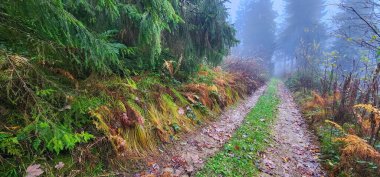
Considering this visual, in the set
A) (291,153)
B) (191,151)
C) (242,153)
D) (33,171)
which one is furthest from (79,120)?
(291,153)

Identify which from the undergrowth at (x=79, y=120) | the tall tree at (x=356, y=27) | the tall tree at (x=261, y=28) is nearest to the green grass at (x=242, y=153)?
the undergrowth at (x=79, y=120)

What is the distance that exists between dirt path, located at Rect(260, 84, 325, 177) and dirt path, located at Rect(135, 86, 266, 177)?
1091mm

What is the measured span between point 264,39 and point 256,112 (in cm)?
3783

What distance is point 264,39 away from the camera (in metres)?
43.0

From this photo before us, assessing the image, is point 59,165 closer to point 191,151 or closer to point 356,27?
point 191,151

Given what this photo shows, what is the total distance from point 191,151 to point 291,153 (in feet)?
8.04

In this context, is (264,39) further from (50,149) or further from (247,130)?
(50,149)

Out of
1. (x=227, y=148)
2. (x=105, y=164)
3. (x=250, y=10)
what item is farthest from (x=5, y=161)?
(x=250, y=10)

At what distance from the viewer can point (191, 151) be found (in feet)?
15.3

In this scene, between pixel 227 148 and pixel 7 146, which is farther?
pixel 227 148

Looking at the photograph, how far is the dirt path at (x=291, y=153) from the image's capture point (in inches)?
173

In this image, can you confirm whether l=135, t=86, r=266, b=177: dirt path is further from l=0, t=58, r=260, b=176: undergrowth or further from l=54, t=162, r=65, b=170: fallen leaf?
l=54, t=162, r=65, b=170: fallen leaf

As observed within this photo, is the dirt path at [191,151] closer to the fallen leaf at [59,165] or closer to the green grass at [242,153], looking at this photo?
the green grass at [242,153]

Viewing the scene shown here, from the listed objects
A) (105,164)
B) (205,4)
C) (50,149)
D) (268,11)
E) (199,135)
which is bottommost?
(199,135)
